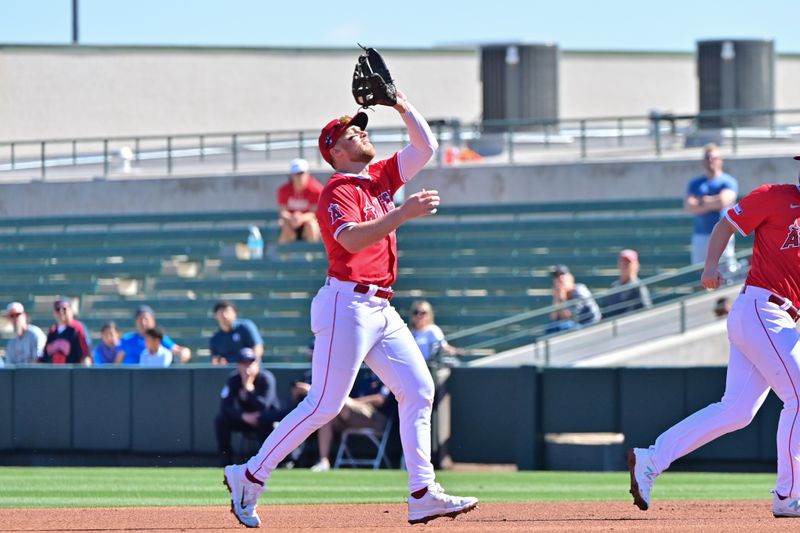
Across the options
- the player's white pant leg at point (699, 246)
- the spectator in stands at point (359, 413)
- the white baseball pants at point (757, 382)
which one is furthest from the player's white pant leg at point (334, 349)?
the player's white pant leg at point (699, 246)

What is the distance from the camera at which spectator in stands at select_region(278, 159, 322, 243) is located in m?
19.3

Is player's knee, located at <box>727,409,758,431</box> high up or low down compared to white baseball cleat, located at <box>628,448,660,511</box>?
up

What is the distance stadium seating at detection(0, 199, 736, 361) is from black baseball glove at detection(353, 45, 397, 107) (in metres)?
10.9

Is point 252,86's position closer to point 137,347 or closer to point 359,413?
point 137,347

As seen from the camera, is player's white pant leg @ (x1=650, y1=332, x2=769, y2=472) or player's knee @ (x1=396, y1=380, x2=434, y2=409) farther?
player's white pant leg @ (x1=650, y1=332, x2=769, y2=472)

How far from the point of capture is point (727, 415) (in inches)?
305

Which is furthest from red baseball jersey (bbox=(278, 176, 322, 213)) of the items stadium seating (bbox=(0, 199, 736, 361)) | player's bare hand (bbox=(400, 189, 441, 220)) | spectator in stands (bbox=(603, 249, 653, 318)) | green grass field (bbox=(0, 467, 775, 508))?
player's bare hand (bbox=(400, 189, 441, 220))

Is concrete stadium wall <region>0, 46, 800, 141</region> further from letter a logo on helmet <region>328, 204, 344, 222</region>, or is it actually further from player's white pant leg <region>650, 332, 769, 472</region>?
letter a logo on helmet <region>328, 204, 344, 222</region>

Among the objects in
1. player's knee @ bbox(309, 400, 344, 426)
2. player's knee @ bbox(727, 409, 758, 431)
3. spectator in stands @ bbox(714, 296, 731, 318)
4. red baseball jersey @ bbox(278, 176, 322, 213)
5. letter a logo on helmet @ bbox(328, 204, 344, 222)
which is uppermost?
red baseball jersey @ bbox(278, 176, 322, 213)

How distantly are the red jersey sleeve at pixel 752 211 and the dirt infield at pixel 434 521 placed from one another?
4.91ft

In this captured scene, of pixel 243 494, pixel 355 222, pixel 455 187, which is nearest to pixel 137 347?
pixel 455 187

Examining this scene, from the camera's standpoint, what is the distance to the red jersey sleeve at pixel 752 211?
7758 mm

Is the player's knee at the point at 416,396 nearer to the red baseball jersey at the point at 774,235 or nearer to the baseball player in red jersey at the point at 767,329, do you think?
the baseball player in red jersey at the point at 767,329

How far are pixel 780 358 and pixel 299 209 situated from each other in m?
12.5
